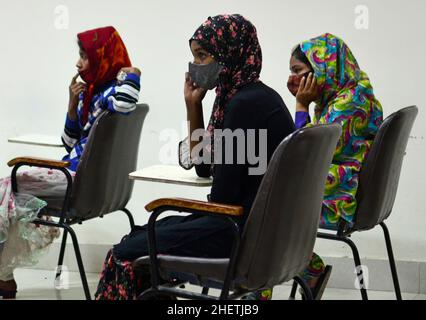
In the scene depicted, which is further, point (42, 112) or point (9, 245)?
point (42, 112)

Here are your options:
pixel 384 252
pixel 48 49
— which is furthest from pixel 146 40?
pixel 384 252

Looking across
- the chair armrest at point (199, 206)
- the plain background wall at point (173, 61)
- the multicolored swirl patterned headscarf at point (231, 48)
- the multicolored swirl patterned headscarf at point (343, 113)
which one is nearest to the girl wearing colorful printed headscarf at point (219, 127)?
the multicolored swirl patterned headscarf at point (231, 48)

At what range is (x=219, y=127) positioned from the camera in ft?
9.12

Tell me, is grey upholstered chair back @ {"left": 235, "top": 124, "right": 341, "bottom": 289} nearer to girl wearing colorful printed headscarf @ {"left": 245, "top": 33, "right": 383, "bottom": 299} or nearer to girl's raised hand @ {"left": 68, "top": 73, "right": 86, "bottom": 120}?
girl wearing colorful printed headscarf @ {"left": 245, "top": 33, "right": 383, "bottom": 299}

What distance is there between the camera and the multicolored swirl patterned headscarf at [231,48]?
2676 millimetres

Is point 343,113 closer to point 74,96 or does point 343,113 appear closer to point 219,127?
point 219,127

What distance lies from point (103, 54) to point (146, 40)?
0.57 meters

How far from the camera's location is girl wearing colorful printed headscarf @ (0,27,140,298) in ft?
11.0

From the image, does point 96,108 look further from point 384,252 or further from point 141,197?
point 384,252

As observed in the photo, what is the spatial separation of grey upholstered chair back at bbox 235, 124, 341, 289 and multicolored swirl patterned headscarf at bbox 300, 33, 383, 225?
1.98ft

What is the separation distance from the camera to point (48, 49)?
14.0ft

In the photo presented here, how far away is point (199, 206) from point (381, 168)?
904 millimetres

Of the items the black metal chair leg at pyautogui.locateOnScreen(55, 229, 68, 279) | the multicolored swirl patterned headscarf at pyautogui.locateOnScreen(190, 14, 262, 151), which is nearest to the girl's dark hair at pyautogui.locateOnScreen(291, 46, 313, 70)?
the multicolored swirl patterned headscarf at pyautogui.locateOnScreen(190, 14, 262, 151)

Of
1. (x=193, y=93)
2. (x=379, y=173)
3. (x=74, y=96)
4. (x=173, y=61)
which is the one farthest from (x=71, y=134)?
(x=379, y=173)
